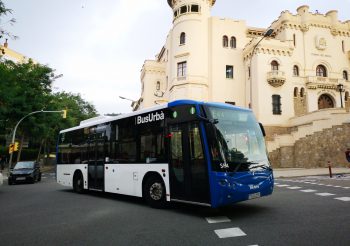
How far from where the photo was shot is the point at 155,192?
30.3 feet

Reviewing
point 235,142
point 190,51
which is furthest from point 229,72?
point 235,142

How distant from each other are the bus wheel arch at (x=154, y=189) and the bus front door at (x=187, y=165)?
557 mm

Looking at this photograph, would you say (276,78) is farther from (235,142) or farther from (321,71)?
(235,142)

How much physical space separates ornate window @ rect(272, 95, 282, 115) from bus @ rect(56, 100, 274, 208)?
2984cm

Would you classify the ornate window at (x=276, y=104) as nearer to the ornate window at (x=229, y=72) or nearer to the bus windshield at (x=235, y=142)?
the ornate window at (x=229, y=72)

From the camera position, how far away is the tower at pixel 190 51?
1512 inches

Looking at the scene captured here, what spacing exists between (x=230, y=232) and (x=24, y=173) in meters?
18.6

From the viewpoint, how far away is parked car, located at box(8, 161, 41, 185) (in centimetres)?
2080

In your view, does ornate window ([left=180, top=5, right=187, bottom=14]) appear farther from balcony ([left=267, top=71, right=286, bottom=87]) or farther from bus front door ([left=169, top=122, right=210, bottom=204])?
bus front door ([left=169, top=122, right=210, bottom=204])

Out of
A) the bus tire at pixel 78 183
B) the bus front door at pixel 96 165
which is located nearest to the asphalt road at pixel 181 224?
the bus front door at pixel 96 165

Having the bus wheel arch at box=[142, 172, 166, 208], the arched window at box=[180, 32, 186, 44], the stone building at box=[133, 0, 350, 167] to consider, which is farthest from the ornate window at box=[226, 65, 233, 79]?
the bus wheel arch at box=[142, 172, 166, 208]

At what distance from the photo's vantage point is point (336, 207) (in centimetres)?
857

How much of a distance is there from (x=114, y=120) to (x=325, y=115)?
85.0 ft

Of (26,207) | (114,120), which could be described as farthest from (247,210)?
(26,207)
